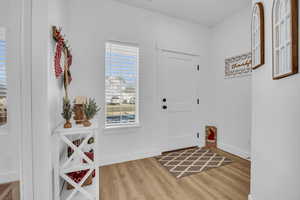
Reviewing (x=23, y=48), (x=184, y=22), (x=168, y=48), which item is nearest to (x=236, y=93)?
(x=168, y=48)

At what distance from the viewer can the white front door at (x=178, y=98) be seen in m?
2.80

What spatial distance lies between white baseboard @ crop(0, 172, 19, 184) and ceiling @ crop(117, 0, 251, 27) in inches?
107

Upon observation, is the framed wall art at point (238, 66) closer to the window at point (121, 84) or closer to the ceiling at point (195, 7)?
the ceiling at point (195, 7)

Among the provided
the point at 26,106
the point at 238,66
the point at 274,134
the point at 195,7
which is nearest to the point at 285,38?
the point at 274,134

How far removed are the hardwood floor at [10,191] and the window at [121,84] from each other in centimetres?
137

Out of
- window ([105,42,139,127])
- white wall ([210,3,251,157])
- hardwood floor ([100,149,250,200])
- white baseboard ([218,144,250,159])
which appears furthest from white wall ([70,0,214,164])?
white baseboard ([218,144,250,159])

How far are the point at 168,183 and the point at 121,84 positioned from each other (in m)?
1.72

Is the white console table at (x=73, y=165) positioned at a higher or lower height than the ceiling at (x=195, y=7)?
lower

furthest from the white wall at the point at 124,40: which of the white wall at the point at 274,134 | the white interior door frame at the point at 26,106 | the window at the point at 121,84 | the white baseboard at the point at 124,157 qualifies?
the white wall at the point at 274,134

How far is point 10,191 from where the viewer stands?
39.3 inches

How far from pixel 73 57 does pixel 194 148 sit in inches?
117

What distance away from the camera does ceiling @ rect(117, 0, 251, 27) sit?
2428 mm

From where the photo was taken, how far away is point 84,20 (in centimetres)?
215

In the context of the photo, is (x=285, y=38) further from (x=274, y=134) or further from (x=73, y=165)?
(x=73, y=165)
